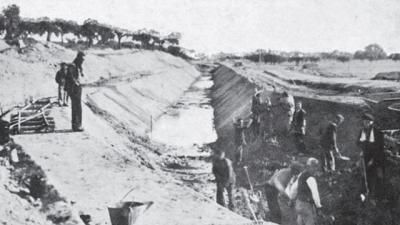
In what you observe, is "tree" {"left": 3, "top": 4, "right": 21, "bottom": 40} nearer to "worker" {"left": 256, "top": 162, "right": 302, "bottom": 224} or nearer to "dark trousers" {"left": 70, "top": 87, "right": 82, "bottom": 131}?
"dark trousers" {"left": 70, "top": 87, "right": 82, "bottom": 131}

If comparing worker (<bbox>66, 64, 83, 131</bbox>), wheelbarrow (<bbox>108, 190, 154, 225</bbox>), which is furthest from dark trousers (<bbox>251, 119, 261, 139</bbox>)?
wheelbarrow (<bbox>108, 190, 154, 225</bbox>)

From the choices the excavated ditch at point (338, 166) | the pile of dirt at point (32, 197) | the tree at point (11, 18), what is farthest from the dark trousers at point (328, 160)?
the tree at point (11, 18)

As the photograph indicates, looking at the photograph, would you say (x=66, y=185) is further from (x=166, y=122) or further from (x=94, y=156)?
(x=166, y=122)

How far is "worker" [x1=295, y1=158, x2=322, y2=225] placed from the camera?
6176 mm

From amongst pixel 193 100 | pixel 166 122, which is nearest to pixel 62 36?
pixel 193 100

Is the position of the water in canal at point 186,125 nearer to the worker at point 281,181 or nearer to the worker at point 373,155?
the worker at point 373,155

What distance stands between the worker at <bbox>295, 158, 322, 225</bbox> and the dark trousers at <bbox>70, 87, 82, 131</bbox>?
7.00 m

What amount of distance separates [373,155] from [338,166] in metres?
2.60

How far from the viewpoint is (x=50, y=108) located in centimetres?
1319

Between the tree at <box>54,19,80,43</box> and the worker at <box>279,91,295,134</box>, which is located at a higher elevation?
the tree at <box>54,19,80,43</box>

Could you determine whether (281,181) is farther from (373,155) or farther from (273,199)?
(373,155)

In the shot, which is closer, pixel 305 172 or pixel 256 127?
pixel 305 172

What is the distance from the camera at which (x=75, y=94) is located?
10.9m

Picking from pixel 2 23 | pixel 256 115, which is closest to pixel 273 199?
pixel 256 115
